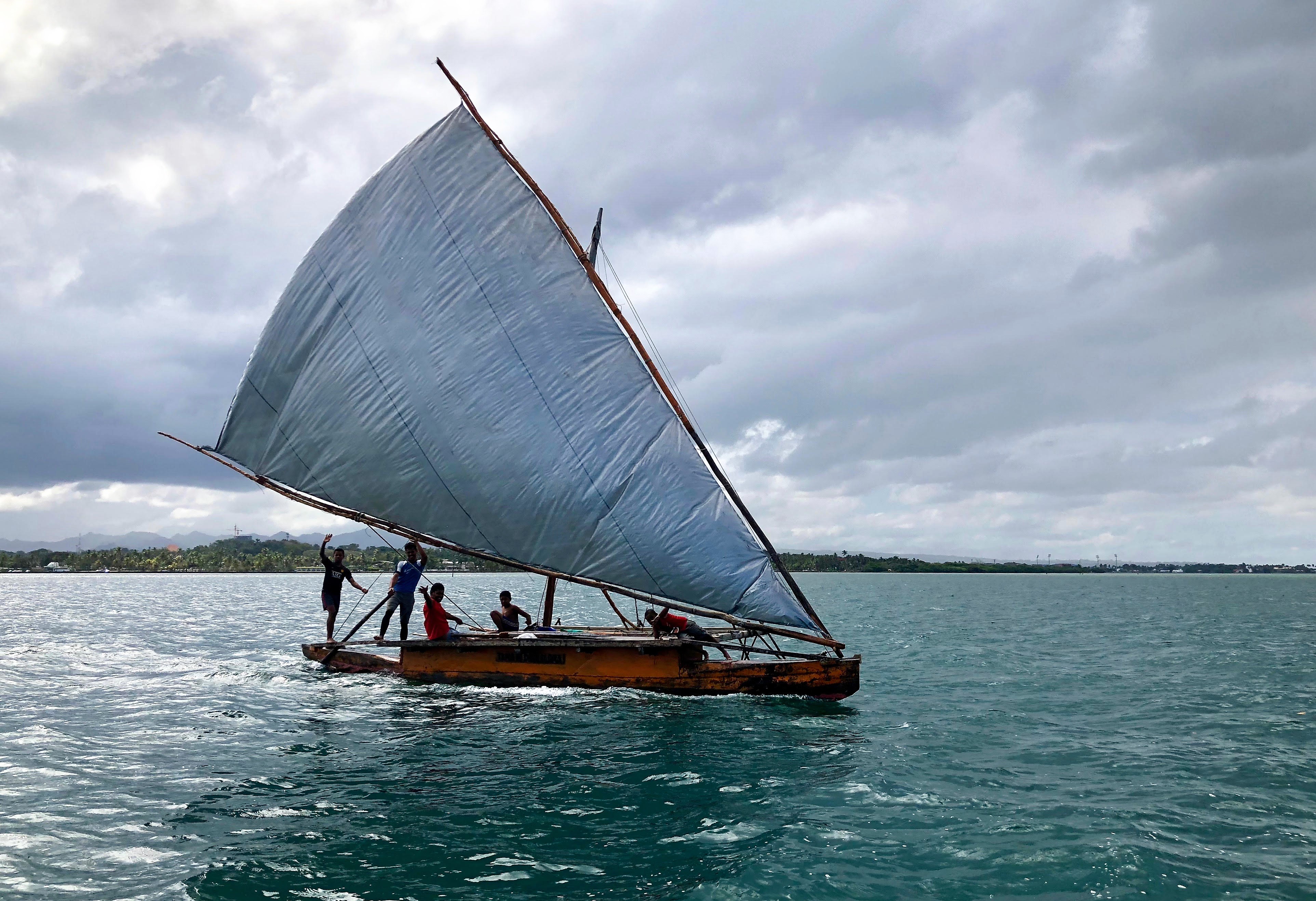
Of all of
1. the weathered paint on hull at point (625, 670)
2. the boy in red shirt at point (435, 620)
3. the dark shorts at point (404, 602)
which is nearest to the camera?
the weathered paint on hull at point (625, 670)

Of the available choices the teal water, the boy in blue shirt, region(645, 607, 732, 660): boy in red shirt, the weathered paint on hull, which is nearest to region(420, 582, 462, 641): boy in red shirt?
the weathered paint on hull

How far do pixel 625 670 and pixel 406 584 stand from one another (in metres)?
6.45

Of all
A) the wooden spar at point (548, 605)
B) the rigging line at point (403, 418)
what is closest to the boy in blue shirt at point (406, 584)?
the rigging line at point (403, 418)

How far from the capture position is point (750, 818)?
11.0m

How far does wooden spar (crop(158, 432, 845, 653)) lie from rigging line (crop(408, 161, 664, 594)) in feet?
1.63

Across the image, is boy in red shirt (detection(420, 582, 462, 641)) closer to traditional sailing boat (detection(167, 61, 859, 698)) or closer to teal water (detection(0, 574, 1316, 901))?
traditional sailing boat (detection(167, 61, 859, 698))

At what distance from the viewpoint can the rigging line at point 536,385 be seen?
713 inches

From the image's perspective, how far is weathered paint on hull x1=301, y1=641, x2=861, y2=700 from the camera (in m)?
17.8

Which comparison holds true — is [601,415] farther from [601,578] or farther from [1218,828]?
[1218,828]

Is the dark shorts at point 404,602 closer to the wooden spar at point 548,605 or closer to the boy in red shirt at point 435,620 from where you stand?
the boy in red shirt at point 435,620

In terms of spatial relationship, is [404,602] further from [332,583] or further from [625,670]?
[625,670]

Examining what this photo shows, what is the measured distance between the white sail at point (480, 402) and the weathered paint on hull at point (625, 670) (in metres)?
1.21

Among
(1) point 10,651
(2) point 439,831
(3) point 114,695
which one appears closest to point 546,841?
(2) point 439,831

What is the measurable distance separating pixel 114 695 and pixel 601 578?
1292 cm
